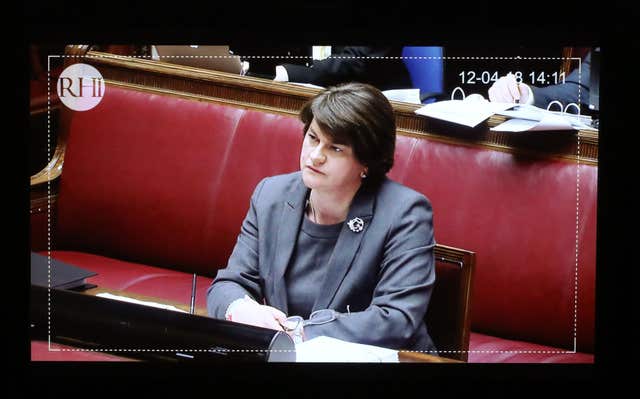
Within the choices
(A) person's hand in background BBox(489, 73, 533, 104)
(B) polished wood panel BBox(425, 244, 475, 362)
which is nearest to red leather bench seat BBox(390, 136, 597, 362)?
(A) person's hand in background BBox(489, 73, 533, 104)

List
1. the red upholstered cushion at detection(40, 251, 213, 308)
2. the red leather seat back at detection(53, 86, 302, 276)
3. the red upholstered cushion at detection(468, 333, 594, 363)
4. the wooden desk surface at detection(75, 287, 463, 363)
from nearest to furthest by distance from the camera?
the wooden desk surface at detection(75, 287, 463, 363)
the red upholstered cushion at detection(468, 333, 594, 363)
the red upholstered cushion at detection(40, 251, 213, 308)
the red leather seat back at detection(53, 86, 302, 276)

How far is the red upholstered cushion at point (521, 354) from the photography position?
236cm

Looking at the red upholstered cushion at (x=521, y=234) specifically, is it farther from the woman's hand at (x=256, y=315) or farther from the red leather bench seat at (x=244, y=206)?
the woman's hand at (x=256, y=315)

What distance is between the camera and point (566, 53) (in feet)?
7.65

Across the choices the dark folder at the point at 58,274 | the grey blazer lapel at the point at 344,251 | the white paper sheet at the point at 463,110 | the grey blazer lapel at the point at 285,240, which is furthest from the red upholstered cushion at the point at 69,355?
the white paper sheet at the point at 463,110

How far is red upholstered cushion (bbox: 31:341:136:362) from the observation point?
202 centimetres

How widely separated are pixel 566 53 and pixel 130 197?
1492mm

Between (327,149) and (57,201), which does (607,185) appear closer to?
(327,149)

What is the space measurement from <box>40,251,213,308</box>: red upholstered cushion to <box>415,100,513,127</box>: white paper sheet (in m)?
0.90

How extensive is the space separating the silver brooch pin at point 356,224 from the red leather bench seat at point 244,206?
1.25ft

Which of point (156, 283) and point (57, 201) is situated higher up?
point (57, 201)

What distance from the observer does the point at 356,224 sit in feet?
7.13

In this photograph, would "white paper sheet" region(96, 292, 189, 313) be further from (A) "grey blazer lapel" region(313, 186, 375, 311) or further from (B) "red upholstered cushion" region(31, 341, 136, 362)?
(A) "grey blazer lapel" region(313, 186, 375, 311)

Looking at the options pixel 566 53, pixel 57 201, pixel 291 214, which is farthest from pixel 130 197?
pixel 566 53
